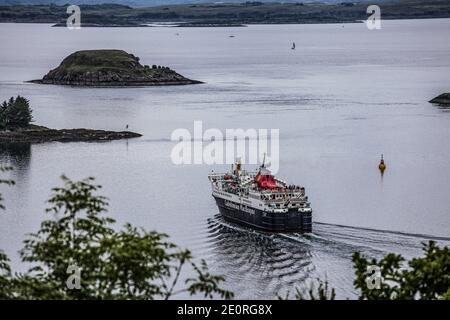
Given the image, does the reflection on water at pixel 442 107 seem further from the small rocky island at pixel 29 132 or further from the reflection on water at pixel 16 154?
the reflection on water at pixel 16 154

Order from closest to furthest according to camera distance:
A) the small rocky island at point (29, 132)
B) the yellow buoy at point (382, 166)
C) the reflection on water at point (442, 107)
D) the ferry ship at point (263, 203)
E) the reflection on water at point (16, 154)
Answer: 1. the ferry ship at point (263, 203)
2. the yellow buoy at point (382, 166)
3. the reflection on water at point (16, 154)
4. the small rocky island at point (29, 132)
5. the reflection on water at point (442, 107)

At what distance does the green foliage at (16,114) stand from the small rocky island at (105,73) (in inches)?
2086

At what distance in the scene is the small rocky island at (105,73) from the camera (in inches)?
6161

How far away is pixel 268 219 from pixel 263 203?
124 cm

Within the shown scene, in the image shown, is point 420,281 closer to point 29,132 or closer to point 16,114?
point 29,132

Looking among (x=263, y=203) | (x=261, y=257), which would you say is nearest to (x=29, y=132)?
(x=263, y=203)

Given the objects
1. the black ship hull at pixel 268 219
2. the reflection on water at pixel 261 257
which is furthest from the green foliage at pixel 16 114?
the reflection on water at pixel 261 257

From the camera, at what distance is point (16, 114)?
332 feet

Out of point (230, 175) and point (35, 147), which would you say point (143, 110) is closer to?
point (35, 147)

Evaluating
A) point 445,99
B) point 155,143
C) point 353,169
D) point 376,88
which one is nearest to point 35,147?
point 155,143

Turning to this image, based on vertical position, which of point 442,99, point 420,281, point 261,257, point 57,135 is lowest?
point 261,257
